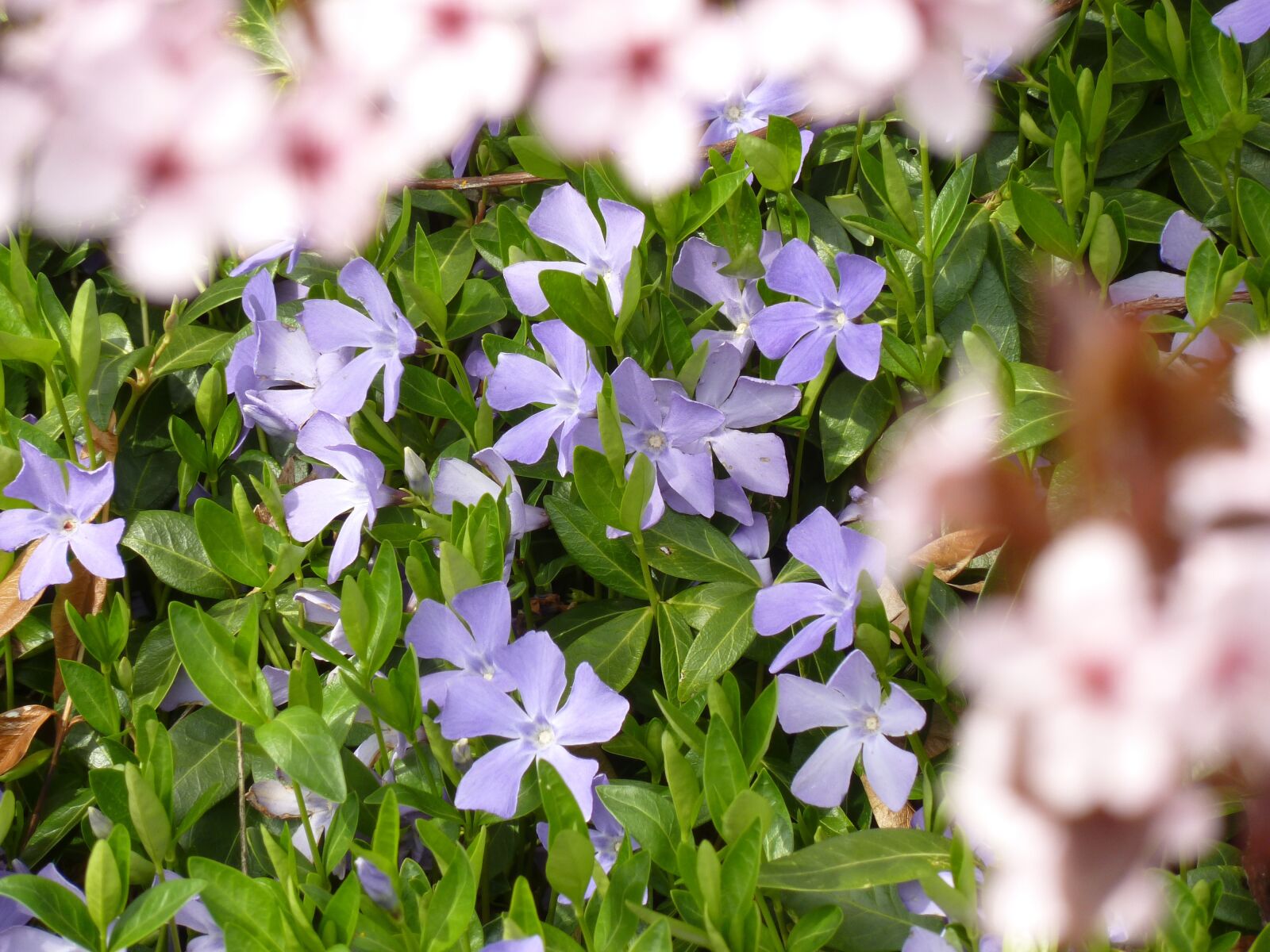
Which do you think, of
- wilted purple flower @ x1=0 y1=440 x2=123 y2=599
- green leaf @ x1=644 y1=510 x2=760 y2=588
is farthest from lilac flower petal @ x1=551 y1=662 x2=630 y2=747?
wilted purple flower @ x1=0 y1=440 x2=123 y2=599

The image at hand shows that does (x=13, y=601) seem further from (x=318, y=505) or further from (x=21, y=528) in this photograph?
(x=318, y=505)

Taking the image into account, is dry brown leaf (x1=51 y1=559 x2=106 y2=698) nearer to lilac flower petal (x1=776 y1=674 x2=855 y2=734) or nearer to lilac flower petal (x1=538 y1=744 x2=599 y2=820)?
lilac flower petal (x1=538 y1=744 x2=599 y2=820)

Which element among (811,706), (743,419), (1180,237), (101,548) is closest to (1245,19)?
(1180,237)

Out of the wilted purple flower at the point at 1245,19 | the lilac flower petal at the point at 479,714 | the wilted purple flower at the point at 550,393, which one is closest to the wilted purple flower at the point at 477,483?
the wilted purple flower at the point at 550,393

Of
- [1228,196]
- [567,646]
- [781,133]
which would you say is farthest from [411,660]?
[1228,196]

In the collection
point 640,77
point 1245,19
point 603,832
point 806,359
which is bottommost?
point 603,832
